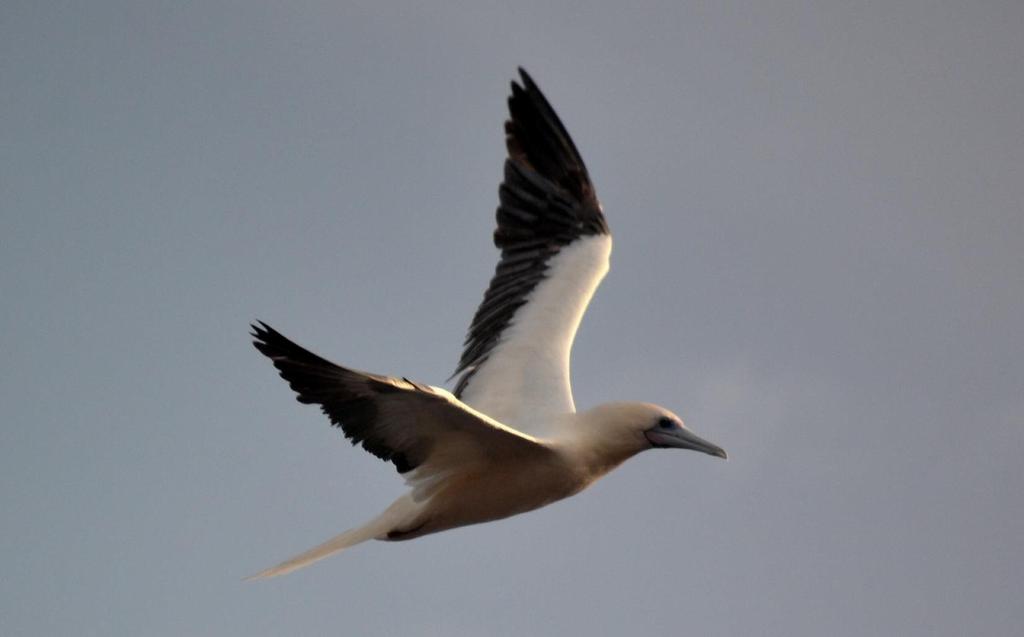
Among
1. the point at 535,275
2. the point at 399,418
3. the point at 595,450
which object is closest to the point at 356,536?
the point at 399,418

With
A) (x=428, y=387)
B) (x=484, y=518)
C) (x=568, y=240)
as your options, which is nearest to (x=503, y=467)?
(x=484, y=518)

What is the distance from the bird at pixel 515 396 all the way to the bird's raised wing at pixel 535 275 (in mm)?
12

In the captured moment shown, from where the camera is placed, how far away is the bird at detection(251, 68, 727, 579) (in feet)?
28.3

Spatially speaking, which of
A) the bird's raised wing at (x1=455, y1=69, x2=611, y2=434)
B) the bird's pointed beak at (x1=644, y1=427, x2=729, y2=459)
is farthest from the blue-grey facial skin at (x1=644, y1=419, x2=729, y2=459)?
the bird's raised wing at (x1=455, y1=69, x2=611, y2=434)

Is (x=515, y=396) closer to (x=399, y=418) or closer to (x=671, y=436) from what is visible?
(x=671, y=436)

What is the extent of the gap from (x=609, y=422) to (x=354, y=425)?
1966mm

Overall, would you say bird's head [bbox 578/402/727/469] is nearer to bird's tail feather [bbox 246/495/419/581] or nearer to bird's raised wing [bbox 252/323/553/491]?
bird's raised wing [bbox 252/323/553/491]

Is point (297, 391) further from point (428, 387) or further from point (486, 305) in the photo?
point (486, 305)

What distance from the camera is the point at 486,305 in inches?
483

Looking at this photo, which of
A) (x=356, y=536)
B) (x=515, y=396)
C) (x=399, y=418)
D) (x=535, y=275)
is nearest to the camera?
(x=399, y=418)

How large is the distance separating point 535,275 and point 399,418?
3874mm

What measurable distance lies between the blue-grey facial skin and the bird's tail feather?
168cm

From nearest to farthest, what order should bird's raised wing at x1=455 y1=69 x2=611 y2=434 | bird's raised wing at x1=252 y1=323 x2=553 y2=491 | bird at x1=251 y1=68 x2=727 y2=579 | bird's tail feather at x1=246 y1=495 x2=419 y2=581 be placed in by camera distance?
bird's raised wing at x1=252 y1=323 x2=553 y2=491 → bird at x1=251 y1=68 x2=727 y2=579 → bird's tail feather at x1=246 y1=495 x2=419 y2=581 → bird's raised wing at x1=455 y1=69 x2=611 y2=434

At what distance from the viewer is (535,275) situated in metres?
12.5
